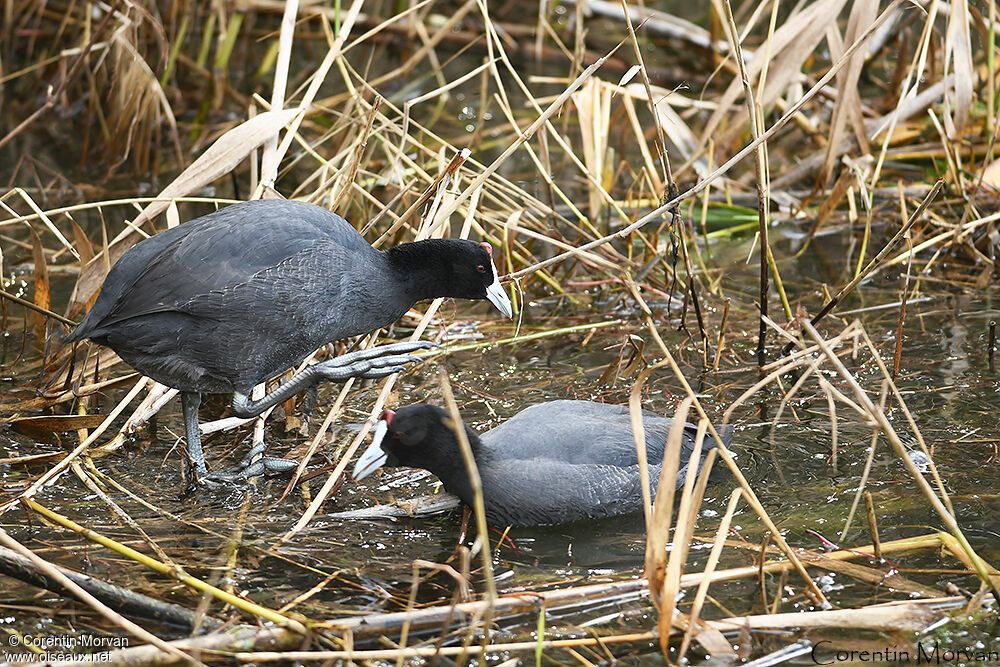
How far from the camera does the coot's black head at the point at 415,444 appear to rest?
11.1ft

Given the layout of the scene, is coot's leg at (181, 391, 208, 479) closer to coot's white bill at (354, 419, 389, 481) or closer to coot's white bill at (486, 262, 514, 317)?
coot's white bill at (354, 419, 389, 481)

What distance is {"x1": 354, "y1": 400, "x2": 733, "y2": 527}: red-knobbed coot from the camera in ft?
11.2

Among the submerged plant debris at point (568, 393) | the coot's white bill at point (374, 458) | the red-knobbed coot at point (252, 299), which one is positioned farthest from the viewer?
the red-knobbed coot at point (252, 299)

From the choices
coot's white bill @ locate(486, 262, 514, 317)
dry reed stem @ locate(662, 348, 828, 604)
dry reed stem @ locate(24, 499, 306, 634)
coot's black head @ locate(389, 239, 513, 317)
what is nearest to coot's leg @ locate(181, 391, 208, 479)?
dry reed stem @ locate(24, 499, 306, 634)

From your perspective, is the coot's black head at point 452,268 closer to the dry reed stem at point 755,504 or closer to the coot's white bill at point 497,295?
the coot's white bill at point 497,295

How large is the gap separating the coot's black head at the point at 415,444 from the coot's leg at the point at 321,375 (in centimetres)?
22

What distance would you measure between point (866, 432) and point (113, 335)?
242 centimetres

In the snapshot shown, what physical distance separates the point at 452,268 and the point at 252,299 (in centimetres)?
64

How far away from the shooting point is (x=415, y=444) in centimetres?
340

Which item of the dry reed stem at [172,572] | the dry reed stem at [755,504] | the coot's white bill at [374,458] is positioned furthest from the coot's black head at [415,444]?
the dry reed stem at [755,504]

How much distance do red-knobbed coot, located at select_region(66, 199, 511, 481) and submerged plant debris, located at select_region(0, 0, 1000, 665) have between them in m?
0.23

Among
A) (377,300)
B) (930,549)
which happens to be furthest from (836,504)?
(377,300)

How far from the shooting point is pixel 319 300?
11.7 feet

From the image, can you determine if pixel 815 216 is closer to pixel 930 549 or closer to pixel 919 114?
pixel 919 114
